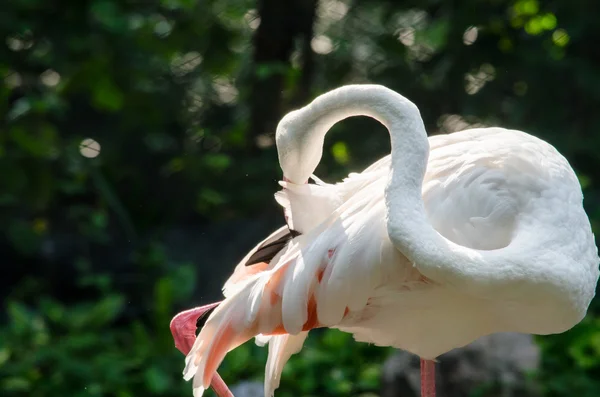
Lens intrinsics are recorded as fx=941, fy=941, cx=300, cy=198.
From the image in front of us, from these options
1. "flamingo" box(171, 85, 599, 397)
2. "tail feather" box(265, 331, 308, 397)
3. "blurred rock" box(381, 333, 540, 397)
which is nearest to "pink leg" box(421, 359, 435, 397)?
"flamingo" box(171, 85, 599, 397)

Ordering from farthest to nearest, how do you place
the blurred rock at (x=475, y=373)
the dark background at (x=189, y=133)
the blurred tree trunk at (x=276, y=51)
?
the blurred tree trunk at (x=276, y=51) → the dark background at (x=189, y=133) → the blurred rock at (x=475, y=373)

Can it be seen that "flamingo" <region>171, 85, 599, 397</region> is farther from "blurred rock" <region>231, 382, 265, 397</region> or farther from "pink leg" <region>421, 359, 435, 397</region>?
"blurred rock" <region>231, 382, 265, 397</region>

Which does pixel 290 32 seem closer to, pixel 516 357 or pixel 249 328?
pixel 516 357

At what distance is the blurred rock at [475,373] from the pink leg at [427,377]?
1.06 meters

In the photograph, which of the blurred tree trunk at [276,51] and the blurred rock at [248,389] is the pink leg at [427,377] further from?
the blurred tree trunk at [276,51]

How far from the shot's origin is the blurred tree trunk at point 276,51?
6039mm

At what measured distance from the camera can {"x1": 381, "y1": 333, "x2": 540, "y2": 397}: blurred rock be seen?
14.1 ft

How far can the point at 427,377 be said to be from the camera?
10.6 feet

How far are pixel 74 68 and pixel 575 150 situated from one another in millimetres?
2892

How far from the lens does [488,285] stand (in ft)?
8.04

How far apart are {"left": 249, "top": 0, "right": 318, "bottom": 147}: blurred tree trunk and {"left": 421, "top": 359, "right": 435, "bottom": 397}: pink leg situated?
308 cm

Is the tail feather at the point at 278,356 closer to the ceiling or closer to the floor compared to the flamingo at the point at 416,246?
closer to the floor

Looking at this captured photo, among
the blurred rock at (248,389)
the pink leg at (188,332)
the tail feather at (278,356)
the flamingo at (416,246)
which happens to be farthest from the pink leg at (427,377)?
the blurred rock at (248,389)

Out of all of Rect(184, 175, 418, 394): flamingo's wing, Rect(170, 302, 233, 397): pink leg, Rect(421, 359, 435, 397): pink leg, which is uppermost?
Rect(184, 175, 418, 394): flamingo's wing
